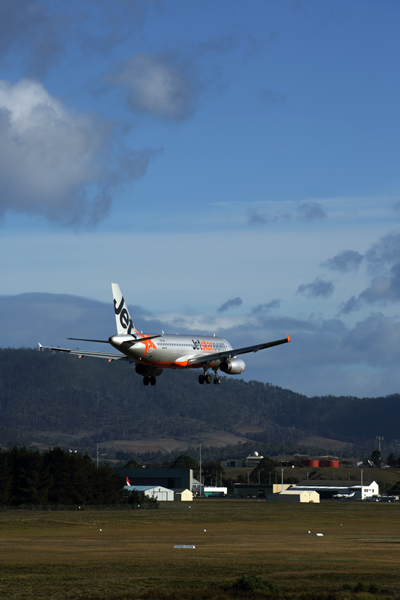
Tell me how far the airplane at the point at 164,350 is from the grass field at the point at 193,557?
2068 cm

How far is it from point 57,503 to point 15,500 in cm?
1151

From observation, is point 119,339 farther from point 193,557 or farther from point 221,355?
point 193,557

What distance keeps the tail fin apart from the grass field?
2457 cm

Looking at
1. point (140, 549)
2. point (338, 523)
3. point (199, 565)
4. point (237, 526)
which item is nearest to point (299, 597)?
point (199, 565)

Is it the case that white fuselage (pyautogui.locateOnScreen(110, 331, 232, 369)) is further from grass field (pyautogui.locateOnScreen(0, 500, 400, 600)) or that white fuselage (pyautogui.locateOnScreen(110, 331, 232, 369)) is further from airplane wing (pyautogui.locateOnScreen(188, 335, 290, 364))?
grass field (pyautogui.locateOnScreen(0, 500, 400, 600))

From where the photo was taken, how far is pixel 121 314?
87312 mm

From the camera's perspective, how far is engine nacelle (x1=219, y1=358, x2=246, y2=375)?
95.1 meters

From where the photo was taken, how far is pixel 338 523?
170 metres

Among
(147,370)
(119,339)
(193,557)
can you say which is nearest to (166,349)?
(147,370)

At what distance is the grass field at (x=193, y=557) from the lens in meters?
69.4

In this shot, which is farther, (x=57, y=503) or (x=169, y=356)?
(x=57, y=503)

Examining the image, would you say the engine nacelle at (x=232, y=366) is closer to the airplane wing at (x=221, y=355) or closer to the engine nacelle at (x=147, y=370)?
the airplane wing at (x=221, y=355)

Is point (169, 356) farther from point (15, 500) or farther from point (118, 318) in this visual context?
point (15, 500)

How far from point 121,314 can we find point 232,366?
51.2ft
